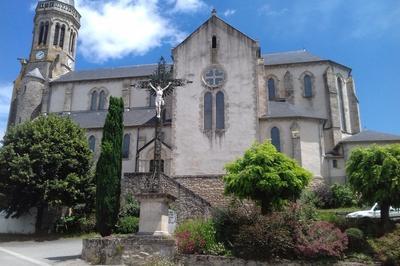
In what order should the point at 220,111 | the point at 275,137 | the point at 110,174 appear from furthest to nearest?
the point at 220,111
the point at 275,137
the point at 110,174

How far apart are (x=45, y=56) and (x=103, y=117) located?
1684 cm

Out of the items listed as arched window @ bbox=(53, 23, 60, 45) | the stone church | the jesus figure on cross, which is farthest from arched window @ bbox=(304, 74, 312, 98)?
arched window @ bbox=(53, 23, 60, 45)

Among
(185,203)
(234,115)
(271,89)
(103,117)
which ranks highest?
(271,89)

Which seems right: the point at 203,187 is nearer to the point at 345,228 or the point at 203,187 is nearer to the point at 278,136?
the point at 278,136

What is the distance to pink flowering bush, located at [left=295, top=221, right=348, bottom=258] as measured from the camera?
1386cm

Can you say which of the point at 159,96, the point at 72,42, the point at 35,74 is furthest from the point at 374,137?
the point at 72,42

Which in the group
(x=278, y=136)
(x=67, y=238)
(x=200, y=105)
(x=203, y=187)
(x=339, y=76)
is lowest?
(x=67, y=238)

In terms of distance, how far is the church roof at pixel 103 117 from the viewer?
124 feet

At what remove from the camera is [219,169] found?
31.1 meters

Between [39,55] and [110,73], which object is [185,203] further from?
[39,55]

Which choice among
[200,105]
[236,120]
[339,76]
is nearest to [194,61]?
[200,105]

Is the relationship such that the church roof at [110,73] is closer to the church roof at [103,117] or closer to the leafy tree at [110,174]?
the church roof at [103,117]

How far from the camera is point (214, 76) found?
3325cm

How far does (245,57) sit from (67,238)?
748 inches
